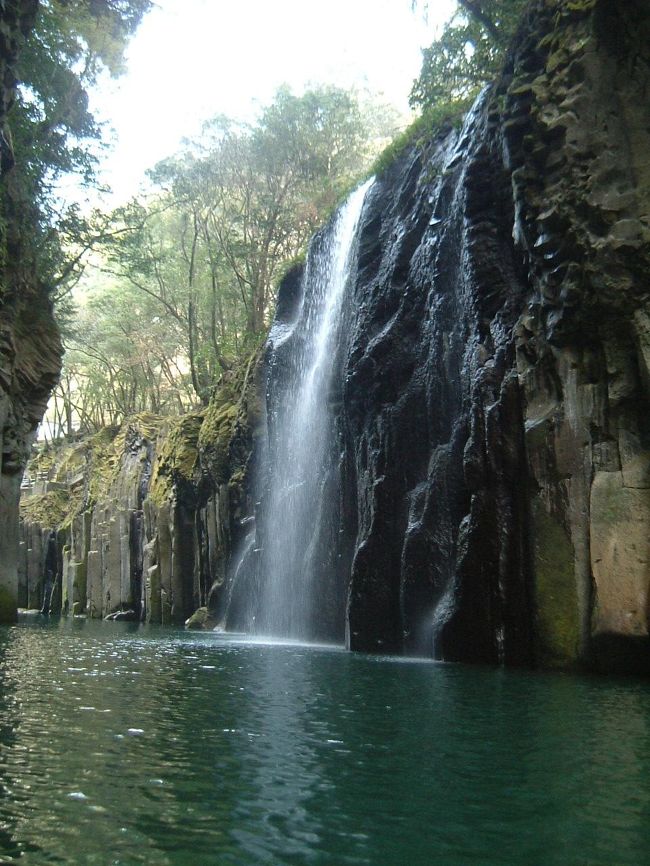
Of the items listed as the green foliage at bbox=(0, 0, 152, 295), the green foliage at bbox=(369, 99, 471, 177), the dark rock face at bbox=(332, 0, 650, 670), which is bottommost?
the dark rock face at bbox=(332, 0, 650, 670)

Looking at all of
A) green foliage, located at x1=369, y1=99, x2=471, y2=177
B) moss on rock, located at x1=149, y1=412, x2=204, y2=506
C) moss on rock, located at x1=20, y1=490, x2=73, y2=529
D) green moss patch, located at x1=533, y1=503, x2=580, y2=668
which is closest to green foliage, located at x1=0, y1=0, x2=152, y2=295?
moss on rock, located at x1=149, y1=412, x2=204, y2=506

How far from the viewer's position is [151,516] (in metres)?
29.0

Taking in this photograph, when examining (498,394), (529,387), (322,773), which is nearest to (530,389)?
(529,387)

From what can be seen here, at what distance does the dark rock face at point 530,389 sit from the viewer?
8.79m

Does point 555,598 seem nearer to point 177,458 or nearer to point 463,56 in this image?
→ point 463,56

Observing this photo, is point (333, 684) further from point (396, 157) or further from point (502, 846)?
point (396, 157)

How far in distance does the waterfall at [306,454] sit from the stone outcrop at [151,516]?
3.00m

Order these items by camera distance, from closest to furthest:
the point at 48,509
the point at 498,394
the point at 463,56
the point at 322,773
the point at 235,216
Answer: the point at 322,773 → the point at 498,394 → the point at 463,56 → the point at 235,216 → the point at 48,509

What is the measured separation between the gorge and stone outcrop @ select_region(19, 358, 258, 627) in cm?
510

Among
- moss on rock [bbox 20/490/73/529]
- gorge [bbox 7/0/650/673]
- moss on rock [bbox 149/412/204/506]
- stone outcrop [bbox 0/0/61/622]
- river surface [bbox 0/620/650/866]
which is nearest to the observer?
river surface [bbox 0/620/650/866]

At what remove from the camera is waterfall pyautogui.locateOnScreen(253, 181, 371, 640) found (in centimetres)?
1584

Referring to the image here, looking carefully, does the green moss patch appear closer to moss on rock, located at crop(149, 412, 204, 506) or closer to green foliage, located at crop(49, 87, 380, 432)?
green foliage, located at crop(49, 87, 380, 432)

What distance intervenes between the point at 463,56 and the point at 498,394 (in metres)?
7.75

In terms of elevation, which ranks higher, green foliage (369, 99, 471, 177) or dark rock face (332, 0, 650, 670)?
green foliage (369, 99, 471, 177)
